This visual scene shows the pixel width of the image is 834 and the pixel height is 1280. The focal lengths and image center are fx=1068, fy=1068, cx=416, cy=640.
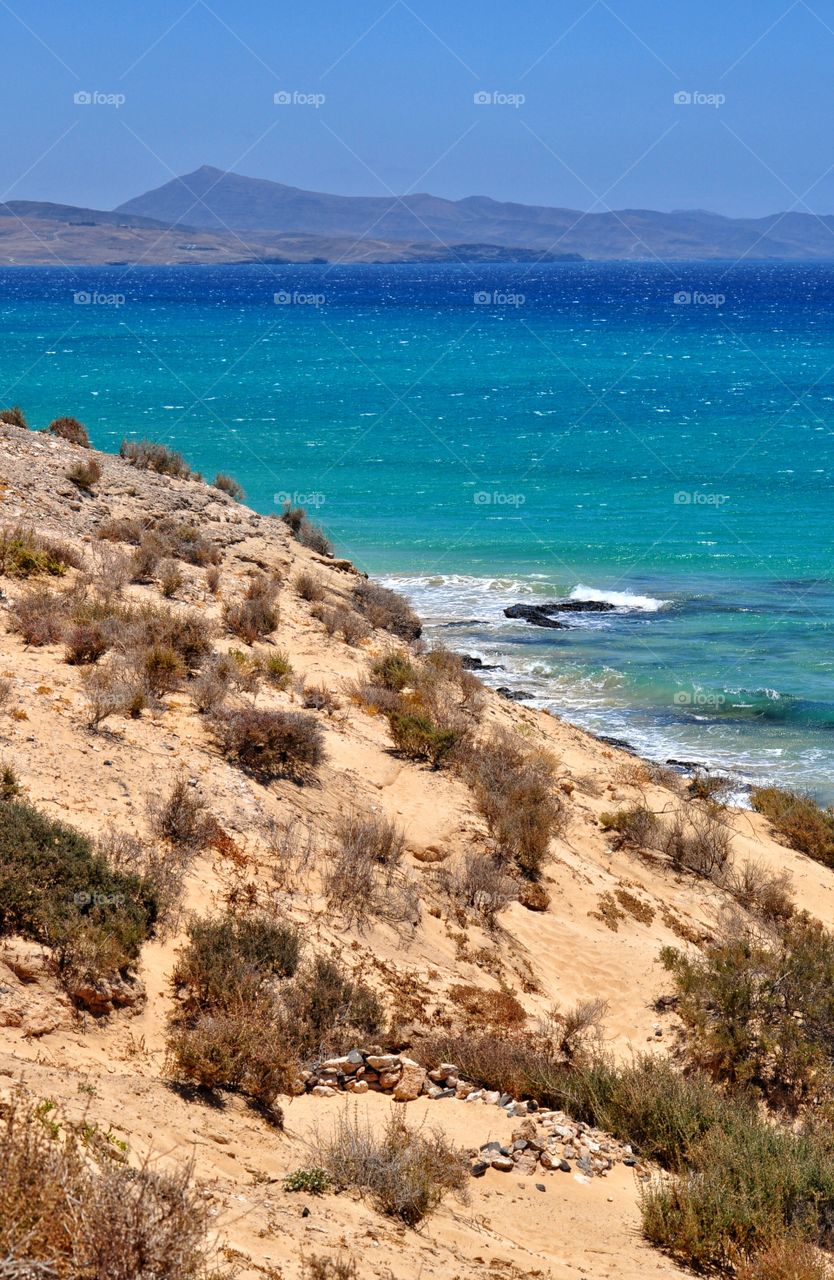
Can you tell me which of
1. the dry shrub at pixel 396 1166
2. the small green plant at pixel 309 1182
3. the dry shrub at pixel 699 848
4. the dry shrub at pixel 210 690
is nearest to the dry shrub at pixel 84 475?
the dry shrub at pixel 210 690

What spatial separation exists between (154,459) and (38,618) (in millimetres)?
11795

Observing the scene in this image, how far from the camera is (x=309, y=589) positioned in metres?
16.8

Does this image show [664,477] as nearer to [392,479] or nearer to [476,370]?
[392,479]

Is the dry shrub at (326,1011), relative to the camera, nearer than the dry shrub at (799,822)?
Yes

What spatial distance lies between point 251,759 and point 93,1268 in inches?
263

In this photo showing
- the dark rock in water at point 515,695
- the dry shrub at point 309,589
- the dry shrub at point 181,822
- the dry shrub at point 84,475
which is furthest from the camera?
the dry shrub at point 84,475

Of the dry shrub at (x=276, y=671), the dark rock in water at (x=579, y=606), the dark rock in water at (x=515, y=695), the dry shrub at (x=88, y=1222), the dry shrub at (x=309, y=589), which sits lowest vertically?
the dry shrub at (x=88, y=1222)

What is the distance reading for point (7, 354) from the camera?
6512 centimetres

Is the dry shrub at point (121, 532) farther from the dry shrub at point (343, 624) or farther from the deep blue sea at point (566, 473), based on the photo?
the deep blue sea at point (566, 473)

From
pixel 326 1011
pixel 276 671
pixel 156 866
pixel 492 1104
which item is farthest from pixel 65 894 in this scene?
pixel 276 671

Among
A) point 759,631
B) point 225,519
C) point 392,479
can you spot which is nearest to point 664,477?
point 392,479

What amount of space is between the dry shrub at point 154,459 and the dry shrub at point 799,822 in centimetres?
Result: 1399

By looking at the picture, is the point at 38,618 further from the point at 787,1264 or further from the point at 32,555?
the point at 787,1264

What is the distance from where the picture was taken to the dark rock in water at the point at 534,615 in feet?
76.2
